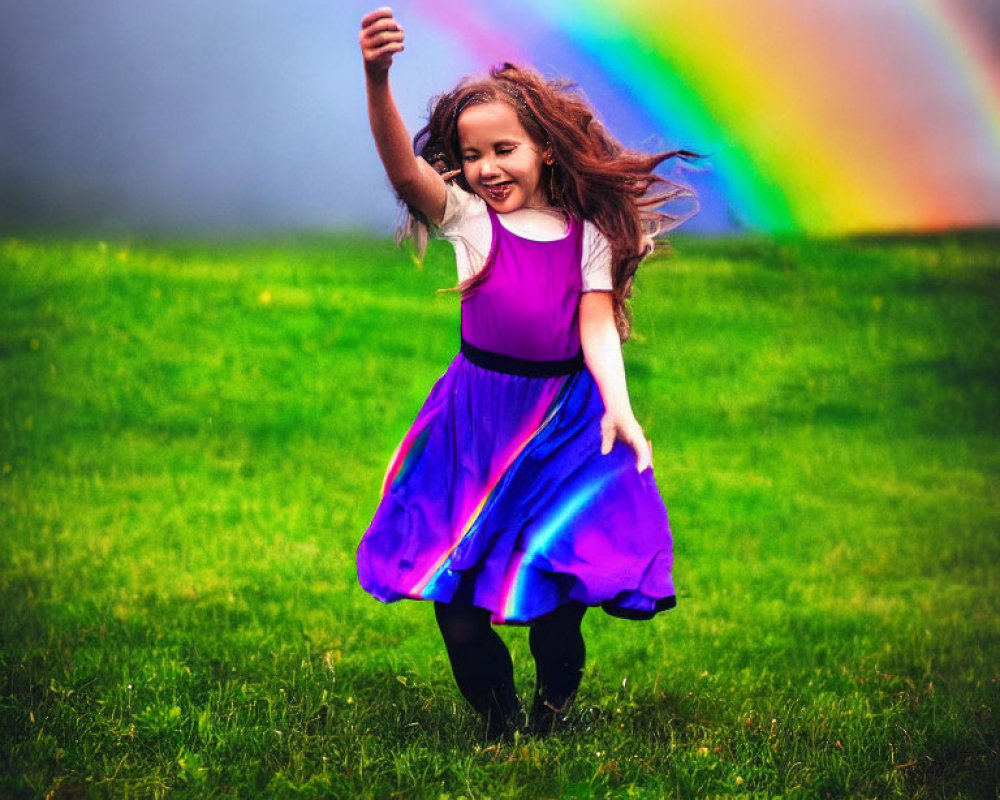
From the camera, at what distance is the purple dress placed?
10.3 feet

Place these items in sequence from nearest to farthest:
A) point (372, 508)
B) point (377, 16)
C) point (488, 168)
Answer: point (377, 16) < point (488, 168) < point (372, 508)

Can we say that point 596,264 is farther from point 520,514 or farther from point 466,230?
point 520,514

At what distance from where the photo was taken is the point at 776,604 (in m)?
5.07

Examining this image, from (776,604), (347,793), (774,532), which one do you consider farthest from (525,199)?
(774,532)

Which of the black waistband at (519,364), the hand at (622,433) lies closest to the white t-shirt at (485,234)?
the black waistband at (519,364)

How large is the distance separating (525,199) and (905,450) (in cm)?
490

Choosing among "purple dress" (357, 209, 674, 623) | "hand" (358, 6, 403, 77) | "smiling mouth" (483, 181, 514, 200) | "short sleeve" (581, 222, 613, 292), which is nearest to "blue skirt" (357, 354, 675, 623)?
"purple dress" (357, 209, 674, 623)

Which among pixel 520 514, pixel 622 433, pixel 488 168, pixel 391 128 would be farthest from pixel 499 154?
pixel 520 514

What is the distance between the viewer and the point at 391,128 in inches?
118

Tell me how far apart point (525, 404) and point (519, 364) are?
10cm

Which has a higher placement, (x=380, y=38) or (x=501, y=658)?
(x=380, y=38)

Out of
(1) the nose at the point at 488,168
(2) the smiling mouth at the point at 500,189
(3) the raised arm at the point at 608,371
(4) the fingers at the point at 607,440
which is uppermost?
(1) the nose at the point at 488,168

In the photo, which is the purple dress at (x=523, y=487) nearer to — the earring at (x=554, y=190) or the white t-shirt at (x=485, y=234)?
the white t-shirt at (x=485, y=234)

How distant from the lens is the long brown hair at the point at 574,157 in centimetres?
322
